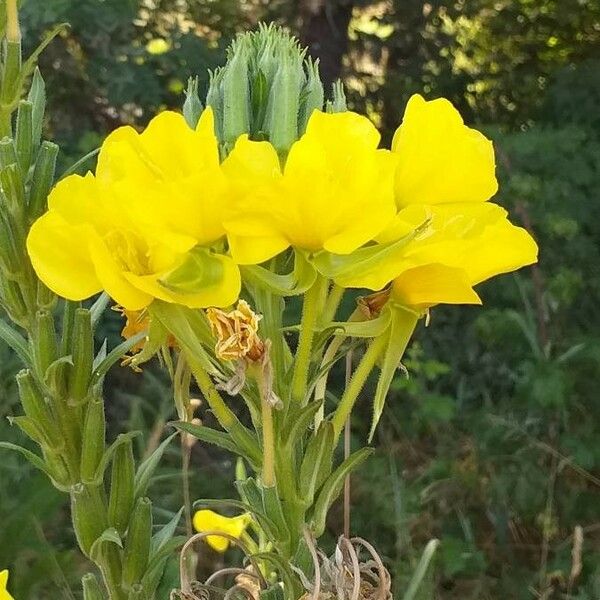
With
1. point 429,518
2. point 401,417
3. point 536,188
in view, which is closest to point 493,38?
point 536,188

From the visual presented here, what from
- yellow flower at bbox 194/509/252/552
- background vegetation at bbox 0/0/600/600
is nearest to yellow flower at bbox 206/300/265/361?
yellow flower at bbox 194/509/252/552

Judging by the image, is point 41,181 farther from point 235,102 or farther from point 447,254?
point 447,254

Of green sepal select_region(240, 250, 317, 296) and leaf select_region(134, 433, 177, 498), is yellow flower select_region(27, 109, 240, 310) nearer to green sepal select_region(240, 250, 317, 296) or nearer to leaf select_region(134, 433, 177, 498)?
green sepal select_region(240, 250, 317, 296)

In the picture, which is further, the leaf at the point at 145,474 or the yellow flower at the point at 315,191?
the leaf at the point at 145,474

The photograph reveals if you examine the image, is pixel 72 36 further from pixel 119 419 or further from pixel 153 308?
pixel 153 308

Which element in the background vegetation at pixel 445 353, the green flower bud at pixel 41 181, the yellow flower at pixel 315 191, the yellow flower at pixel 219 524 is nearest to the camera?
the yellow flower at pixel 315 191

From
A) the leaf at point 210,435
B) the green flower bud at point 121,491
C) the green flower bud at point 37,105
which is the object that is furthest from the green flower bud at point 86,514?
the green flower bud at point 37,105

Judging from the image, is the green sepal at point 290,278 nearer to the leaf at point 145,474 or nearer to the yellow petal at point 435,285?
the yellow petal at point 435,285

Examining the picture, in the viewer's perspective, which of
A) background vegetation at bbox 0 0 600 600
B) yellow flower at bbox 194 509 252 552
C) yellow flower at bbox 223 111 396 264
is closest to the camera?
yellow flower at bbox 223 111 396 264
